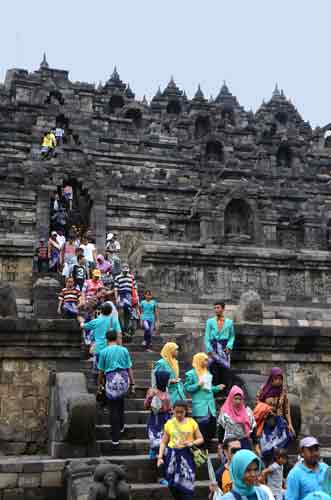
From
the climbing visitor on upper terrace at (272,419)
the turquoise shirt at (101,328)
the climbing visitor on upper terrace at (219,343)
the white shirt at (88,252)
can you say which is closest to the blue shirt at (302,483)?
the climbing visitor on upper terrace at (272,419)

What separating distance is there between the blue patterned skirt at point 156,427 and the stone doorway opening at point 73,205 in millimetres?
16932

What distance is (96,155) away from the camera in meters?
37.4

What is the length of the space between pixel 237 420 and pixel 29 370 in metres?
5.01

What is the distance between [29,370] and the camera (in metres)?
11.8

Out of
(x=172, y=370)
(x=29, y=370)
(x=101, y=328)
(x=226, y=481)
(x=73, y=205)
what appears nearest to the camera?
(x=226, y=481)

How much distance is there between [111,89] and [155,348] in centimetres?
4405

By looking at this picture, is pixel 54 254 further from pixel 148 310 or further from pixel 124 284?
pixel 148 310

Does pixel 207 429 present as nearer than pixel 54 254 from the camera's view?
Yes

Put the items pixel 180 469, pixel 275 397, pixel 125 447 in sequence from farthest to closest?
pixel 125 447 → pixel 275 397 → pixel 180 469

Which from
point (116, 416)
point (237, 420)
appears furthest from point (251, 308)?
point (237, 420)

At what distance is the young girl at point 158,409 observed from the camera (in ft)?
28.2

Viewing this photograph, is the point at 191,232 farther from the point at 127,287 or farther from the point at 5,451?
the point at 5,451

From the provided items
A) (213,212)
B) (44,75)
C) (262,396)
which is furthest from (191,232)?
(44,75)

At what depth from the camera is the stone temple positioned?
460 inches
